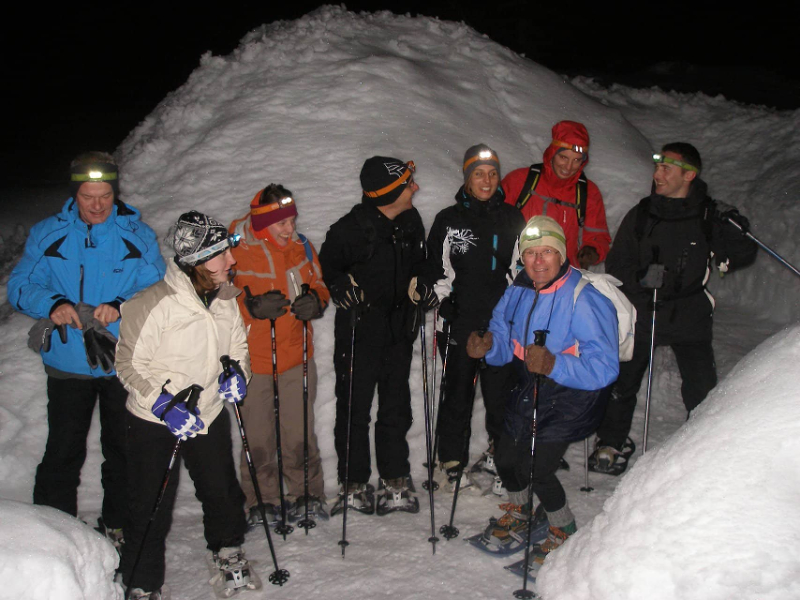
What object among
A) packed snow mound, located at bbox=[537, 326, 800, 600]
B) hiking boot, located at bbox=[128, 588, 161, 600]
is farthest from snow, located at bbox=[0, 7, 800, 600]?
hiking boot, located at bbox=[128, 588, 161, 600]

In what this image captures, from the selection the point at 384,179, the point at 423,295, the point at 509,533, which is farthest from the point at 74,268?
the point at 509,533

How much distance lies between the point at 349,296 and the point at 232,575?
202cm

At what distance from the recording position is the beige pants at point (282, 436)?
478 cm

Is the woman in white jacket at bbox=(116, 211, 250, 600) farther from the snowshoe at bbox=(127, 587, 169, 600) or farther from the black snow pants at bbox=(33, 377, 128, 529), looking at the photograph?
the black snow pants at bbox=(33, 377, 128, 529)

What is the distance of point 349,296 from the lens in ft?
15.4

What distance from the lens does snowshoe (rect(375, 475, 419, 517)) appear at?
500cm

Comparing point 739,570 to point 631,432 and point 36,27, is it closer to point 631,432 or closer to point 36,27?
point 631,432

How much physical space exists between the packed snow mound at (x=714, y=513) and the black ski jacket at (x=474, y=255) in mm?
2075

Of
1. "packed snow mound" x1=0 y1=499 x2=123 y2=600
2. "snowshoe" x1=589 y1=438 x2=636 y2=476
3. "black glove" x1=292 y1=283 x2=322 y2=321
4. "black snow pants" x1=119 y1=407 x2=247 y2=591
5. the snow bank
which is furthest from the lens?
the snow bank

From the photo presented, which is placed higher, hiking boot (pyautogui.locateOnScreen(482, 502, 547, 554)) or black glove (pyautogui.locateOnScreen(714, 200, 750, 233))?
black glove (pyautogui.locateOnScreen(714, 200, 750, 233))

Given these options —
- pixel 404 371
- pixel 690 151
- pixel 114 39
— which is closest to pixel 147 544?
pixel 404 371

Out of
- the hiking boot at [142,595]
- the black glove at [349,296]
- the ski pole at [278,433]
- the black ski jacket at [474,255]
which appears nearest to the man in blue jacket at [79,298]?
the hiking boot at [142,595]

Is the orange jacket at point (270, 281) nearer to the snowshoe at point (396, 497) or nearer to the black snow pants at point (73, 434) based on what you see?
the black snow pants at point (73, 434)

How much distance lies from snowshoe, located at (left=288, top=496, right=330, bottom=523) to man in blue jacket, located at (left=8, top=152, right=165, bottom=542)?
1394 mm
